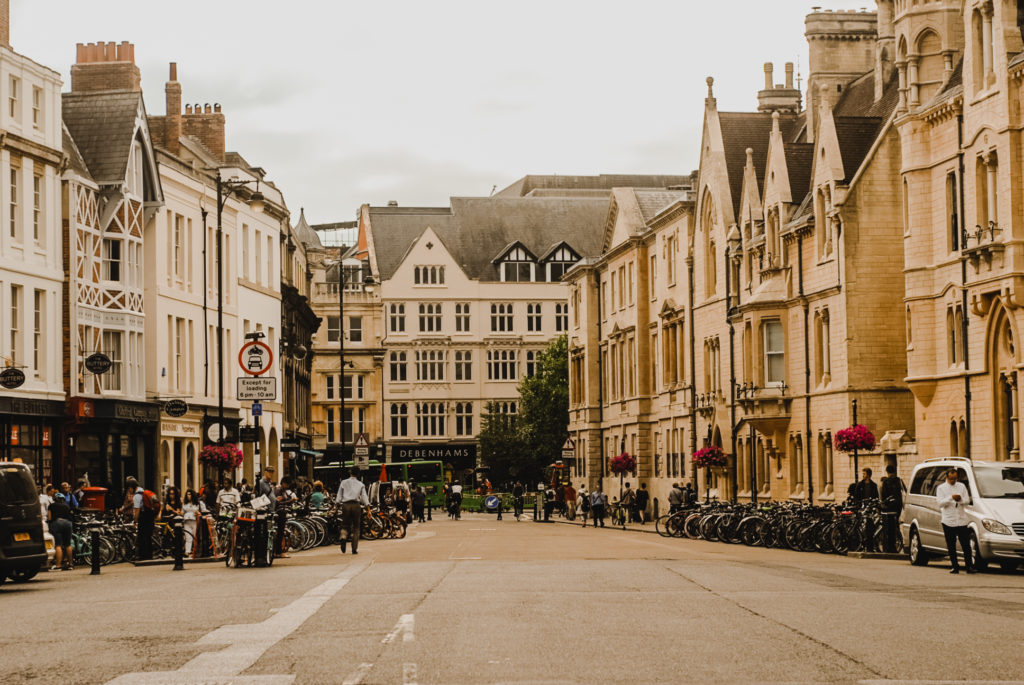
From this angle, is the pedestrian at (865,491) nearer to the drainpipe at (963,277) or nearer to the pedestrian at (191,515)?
the drainpipe at (963,277)

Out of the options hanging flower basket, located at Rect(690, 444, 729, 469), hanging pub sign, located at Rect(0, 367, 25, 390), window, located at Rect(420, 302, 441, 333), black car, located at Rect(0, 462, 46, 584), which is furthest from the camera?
window, located at Rect(420, 302, 441, 333)

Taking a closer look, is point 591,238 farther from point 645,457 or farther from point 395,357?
point 645,457

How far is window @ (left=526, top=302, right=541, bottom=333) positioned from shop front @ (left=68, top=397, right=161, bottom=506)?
65.1 metres

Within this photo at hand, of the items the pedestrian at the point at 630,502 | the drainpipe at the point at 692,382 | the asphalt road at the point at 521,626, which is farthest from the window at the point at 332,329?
the asphalt road at the point at 521,626

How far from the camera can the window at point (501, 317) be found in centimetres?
11531

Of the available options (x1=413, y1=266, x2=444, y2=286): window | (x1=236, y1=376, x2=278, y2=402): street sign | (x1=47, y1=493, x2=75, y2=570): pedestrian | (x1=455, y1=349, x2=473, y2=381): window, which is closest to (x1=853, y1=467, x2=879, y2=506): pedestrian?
(x1=236, y1=376, x2=278, y2=402): street sign

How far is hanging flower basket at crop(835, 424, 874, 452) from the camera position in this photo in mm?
43875

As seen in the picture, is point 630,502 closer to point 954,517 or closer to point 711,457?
point 711,457

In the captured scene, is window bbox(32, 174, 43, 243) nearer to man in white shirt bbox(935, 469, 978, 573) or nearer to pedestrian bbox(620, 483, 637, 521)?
man in white shirt bbox(935, 469, 978, 573)

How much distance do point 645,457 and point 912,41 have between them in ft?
112

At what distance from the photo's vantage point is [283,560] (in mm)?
32156

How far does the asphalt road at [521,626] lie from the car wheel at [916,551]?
1.96 meters

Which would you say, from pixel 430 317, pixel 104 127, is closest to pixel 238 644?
pixel 104 127

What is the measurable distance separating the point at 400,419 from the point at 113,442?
64795 millimetres
